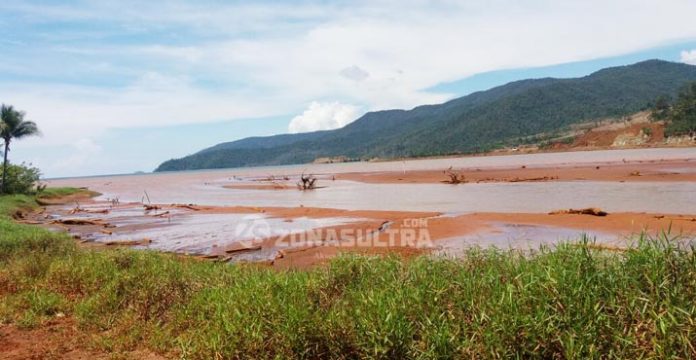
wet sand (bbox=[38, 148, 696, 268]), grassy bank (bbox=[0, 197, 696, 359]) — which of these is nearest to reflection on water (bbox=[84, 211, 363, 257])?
wet sand (bbox=[38, 148, 696, 268])

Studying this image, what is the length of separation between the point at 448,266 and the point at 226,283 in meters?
3.74

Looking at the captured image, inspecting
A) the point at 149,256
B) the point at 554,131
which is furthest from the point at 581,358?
the point at 554,131

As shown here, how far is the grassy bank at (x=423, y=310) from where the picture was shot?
4.56 meters

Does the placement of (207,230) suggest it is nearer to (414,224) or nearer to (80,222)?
(414,224)

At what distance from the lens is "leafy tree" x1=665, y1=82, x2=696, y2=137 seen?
91.9 m

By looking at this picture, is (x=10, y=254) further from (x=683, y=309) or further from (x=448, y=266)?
(x=683, y=309)

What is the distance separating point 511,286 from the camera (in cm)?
516

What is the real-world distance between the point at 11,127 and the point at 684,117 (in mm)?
110945

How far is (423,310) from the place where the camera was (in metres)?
5.43

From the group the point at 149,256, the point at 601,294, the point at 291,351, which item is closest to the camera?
the point at 601,294

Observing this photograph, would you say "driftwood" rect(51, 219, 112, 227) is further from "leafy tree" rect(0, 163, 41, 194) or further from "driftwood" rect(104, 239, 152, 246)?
"leafy tree" rect(0, 163, 41, 194)

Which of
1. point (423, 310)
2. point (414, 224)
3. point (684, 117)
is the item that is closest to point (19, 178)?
point (414, 224)

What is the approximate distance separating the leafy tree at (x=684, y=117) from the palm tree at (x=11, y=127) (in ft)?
347

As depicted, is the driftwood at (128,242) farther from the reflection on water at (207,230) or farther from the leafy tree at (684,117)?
the leafy tree at (684,117)
